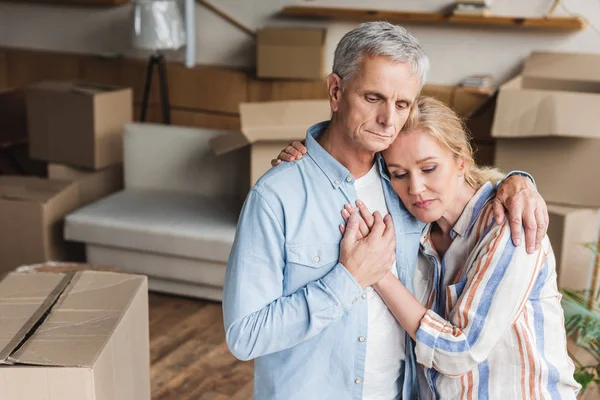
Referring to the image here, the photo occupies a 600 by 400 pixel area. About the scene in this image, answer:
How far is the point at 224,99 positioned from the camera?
4852mm

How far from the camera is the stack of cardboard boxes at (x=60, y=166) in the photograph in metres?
3.52

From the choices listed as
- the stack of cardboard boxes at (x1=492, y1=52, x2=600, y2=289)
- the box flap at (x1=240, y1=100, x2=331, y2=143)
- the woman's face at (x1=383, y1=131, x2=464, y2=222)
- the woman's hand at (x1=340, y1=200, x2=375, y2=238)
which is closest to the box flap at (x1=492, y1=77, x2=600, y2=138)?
the stack of cardboard boxes at (x1=492, y1=52, x2=600, y2=289)

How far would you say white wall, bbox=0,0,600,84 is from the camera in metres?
4.02

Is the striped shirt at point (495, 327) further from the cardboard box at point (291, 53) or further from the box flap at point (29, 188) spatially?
the cardboard box at point (291, 53)

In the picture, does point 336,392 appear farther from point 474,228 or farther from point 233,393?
point 233,393

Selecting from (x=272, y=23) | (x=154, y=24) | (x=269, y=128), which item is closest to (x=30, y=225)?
(x=269, y=128)

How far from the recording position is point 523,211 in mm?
1375

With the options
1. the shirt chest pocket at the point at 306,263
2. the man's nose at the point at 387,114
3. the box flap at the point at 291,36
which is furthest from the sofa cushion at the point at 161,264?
the man's nose at the point at 387,114

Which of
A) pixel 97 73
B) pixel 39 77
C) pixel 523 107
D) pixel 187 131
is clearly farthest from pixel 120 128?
pixel 523 107

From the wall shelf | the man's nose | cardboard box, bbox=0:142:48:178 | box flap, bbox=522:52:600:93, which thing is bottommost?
cardboard box, bbox=0:142:48:178

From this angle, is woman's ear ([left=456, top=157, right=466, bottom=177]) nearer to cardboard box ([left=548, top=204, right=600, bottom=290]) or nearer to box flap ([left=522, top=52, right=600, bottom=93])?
cardboard box ([left=548, top=204, right=600, bottom=290])

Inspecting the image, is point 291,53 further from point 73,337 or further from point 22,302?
point 73,337

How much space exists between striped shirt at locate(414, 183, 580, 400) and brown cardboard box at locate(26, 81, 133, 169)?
2.99 metres

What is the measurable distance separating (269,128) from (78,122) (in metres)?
1.41
